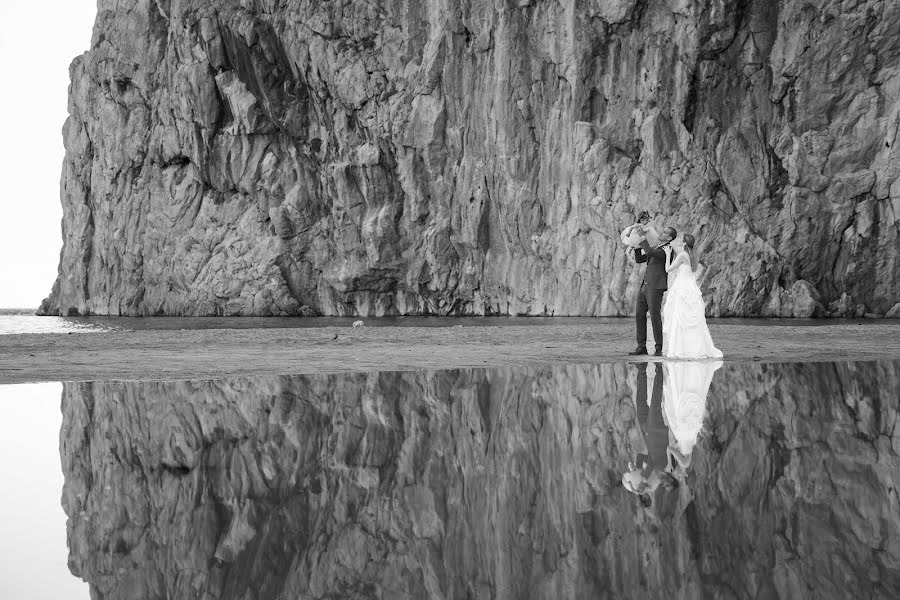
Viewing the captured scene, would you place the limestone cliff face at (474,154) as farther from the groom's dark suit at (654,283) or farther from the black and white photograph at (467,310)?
the groom's dark suit at (654,283)

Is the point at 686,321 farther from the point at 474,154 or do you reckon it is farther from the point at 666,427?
the point at 474,154

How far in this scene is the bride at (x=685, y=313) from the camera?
15234 mm

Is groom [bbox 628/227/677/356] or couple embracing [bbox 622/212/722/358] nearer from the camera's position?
couple embracing [bbox 622/212/722/358]

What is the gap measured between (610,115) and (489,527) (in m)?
47.2

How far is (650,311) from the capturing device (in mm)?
16531

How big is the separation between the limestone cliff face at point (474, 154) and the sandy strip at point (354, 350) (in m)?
22.1

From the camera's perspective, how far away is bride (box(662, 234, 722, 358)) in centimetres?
1523

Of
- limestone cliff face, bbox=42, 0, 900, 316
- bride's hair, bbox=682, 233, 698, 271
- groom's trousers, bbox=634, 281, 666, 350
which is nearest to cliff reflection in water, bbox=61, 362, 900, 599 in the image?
bride's hair, bbox=682, 233, 698, 271

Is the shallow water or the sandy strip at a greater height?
the sandy strip

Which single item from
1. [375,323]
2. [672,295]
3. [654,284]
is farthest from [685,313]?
[375,323]

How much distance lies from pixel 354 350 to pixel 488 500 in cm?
1420

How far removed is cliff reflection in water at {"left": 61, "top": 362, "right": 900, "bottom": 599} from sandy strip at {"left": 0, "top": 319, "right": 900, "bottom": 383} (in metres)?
5.65

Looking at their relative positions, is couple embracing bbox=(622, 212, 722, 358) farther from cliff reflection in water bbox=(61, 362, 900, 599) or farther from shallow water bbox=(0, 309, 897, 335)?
shallow water bbox=(0, 309, 897, 335)

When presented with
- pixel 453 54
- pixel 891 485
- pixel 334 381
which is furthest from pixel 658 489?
pixel 453 54
